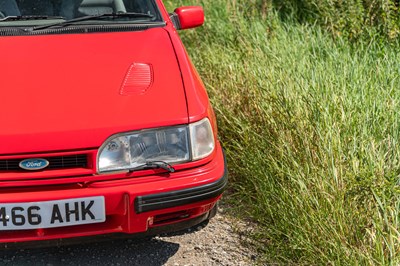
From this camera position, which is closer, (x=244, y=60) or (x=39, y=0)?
(x=39, y=0)

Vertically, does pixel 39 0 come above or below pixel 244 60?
above

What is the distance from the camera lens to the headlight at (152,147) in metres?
2.40

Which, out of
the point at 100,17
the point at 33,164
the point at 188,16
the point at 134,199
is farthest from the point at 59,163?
the point at 188,16

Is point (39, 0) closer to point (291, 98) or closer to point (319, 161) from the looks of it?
point (291, 98)

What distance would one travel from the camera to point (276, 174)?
3.18 m

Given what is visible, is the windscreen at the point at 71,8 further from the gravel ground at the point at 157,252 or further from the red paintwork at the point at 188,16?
the gravel ground at the point at 157,252

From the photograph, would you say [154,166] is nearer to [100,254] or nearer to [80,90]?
[80,90]

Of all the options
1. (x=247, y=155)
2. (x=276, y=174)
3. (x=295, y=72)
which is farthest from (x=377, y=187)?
(x=295, y=72)

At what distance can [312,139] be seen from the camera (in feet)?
10.6

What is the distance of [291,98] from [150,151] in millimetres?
1425

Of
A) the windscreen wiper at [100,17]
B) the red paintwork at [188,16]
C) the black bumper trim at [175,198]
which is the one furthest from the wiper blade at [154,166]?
the red paintwork at [188,16]

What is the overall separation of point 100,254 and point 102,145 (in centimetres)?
77

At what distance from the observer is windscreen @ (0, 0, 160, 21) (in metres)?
3.32

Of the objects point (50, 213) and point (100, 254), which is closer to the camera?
point (50, 213)
